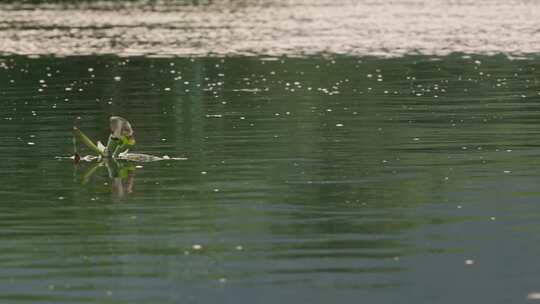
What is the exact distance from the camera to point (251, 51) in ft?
184

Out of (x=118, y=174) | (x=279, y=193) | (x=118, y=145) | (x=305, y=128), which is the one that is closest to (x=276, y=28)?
(x=305, y=128)

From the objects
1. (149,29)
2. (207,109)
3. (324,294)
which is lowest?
(324,294)

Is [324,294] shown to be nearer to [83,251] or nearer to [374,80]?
[83,251]

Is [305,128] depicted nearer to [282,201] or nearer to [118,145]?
[118,145]

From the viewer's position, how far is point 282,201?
1761cm

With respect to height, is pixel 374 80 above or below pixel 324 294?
above

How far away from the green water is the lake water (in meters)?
0.04

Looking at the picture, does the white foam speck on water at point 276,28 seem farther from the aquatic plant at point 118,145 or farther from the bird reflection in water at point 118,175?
the bird reflection in water at point 118,175

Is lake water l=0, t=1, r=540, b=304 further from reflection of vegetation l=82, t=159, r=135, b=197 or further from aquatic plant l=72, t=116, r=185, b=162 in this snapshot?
aquatic plant l=72, t=116, r=185, b=162

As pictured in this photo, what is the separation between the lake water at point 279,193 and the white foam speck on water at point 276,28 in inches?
552

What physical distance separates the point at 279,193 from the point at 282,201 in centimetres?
66

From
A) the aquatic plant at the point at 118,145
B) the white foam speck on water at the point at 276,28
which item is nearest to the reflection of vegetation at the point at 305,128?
the aquatic plant at the point at 118,145

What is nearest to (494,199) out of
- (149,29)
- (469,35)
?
(469,35)

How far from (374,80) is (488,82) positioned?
288cm
